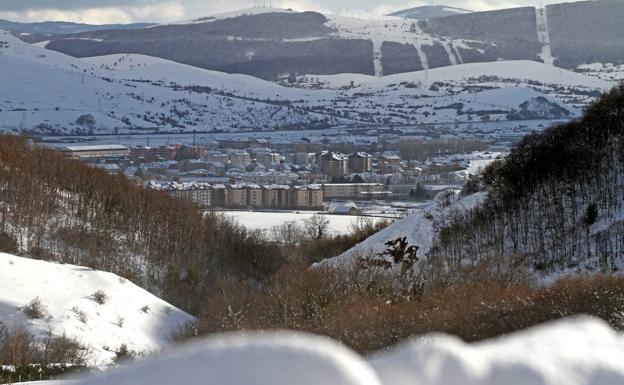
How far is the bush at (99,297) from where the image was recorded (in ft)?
55.9

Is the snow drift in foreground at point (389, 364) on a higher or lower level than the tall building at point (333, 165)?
higher

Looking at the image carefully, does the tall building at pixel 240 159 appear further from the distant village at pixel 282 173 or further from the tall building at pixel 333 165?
the tall building at pixel 333 165

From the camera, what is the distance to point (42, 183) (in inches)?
1243

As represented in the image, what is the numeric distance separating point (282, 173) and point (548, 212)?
202ft

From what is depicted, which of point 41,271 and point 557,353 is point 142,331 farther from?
point 557,353

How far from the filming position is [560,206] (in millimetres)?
22297

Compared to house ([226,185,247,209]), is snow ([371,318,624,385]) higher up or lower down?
higher up

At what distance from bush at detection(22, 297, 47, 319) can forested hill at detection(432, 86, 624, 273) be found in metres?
10.1

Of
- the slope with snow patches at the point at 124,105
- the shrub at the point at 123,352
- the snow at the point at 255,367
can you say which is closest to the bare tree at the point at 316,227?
the shrub at the point at 123,352

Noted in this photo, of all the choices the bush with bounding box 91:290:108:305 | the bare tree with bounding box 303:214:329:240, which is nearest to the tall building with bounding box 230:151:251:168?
the bare tree with bounding box 303:214:329:240

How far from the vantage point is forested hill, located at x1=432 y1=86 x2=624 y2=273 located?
20.2 m

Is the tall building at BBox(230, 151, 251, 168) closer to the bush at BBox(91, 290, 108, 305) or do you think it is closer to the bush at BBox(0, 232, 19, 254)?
the bush at BBox(0, 232, 19, 254)

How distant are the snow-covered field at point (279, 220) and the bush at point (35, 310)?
27554mm

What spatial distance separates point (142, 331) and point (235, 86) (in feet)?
568
